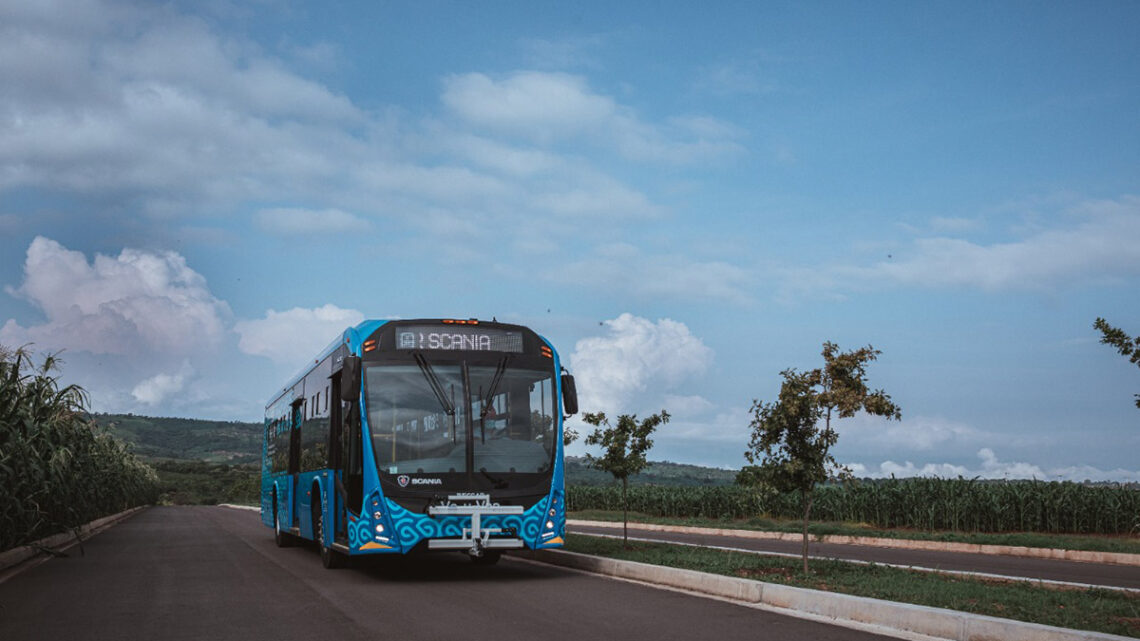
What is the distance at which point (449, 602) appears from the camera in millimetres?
12594

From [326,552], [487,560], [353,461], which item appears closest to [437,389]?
[353,461]

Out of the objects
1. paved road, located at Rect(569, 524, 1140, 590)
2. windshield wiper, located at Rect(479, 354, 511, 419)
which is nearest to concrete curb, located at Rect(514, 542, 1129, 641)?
windshield wiper, located at Rect(479, 354, 511, 419)

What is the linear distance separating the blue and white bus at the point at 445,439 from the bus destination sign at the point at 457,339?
0.05 feet

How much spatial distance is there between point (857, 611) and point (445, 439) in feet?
21.1

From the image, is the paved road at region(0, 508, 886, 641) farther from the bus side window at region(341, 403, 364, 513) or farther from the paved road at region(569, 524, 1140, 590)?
the paved road at region(569, 524, 1140, 590)

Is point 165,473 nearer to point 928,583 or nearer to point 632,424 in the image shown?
point 632,424

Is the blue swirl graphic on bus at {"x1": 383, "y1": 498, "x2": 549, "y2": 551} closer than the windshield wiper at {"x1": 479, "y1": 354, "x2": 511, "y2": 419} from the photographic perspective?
Yes

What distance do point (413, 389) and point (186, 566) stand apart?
644 centimetres

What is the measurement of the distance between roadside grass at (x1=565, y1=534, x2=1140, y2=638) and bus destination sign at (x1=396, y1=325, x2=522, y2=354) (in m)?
4.21

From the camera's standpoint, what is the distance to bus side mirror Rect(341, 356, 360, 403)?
1455 centimetres

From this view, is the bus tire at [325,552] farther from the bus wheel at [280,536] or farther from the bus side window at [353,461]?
the bus wheel at [280,536]

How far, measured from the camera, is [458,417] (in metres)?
15.0

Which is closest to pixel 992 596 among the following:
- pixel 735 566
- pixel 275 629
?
pixel 735 566

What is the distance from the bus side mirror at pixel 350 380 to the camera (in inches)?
573
